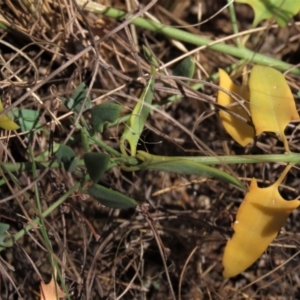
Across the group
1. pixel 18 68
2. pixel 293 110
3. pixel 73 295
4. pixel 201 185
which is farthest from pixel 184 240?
pixel 18 68

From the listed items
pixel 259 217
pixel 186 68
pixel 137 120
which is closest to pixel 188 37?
pixel 186 68

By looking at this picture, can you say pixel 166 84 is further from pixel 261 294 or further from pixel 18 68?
pixel 261 294

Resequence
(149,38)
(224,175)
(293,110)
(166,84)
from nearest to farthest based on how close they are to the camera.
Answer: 1. (224,175)
2. (293,110)
3. (166,84)
4. (149,38)

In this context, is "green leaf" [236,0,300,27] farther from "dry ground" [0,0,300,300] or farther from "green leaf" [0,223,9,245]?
"green leaf" [0,223,9,245]

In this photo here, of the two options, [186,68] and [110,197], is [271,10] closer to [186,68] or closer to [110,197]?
[186,68]

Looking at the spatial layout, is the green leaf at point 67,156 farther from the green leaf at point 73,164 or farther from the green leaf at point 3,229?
the green leaf at point 3,229

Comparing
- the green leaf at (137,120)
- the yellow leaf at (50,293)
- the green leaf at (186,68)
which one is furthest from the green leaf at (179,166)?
the yellow leaf at (50,293)
